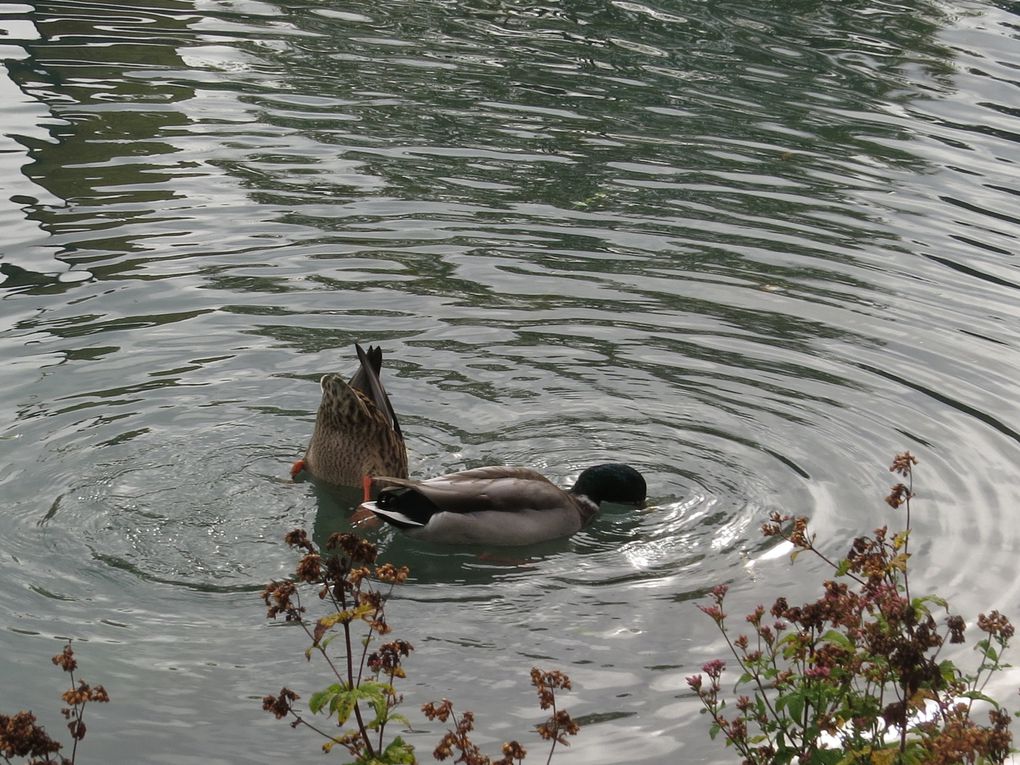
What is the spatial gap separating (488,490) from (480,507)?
10 cm

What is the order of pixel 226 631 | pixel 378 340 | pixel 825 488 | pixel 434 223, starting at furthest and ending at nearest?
1. pixel 434 223
2. pixel 378 340
3. pixel 825 488
4. pixel 226 631

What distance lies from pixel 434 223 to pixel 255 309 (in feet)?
6.76

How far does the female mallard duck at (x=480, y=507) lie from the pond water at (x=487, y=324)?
0.15 m

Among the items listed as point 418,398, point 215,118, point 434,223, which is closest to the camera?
point 418,398

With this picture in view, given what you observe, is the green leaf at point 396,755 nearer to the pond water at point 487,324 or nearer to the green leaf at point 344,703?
the green leaf at point 344,703

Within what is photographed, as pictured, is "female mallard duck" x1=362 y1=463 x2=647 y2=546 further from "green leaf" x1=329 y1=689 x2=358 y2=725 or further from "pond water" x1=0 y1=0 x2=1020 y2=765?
"green leaf" x1=329 y1=689 x2=358 y2=725

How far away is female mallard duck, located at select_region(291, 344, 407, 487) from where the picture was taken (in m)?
8.23

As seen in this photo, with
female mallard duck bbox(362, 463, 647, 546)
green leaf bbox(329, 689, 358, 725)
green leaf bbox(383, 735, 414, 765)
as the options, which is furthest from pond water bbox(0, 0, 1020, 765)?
green leaf bbox(329, 689, 358, 725)

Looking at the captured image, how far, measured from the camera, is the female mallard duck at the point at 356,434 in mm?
8227

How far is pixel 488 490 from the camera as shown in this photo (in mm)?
7797

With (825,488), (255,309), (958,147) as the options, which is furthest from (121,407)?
(958,147)

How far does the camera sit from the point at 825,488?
8477 mm

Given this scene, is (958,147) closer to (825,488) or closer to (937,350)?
(937,350)

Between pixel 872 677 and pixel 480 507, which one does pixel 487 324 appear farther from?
pixel 872 677
